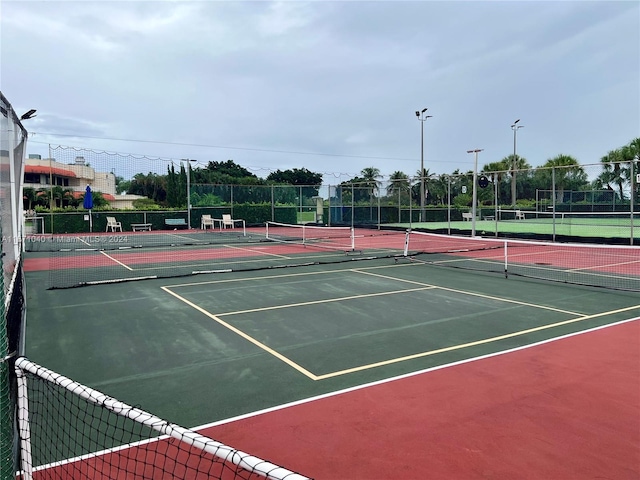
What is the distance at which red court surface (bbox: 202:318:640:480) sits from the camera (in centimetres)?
379

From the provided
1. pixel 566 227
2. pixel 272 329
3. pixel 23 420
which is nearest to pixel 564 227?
pixel 566 227

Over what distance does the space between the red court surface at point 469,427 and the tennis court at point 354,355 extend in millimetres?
19

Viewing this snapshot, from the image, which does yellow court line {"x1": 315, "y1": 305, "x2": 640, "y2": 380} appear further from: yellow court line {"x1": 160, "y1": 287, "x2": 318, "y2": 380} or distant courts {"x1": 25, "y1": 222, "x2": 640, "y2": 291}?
distant courts {"x1": 25, "y1": 222, "x2": 640, "y2": 291}

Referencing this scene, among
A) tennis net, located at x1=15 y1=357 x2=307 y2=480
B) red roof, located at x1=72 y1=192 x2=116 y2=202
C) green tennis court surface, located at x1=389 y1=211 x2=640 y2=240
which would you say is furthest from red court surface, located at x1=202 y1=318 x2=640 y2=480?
red roof, located at x1=72 y1=192 x2=116 y2=202

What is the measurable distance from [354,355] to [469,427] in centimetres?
221

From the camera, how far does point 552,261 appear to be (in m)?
16.2

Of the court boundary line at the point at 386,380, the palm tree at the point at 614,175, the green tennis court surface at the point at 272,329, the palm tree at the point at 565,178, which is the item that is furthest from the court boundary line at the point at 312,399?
the palm tree at the point at 565,178

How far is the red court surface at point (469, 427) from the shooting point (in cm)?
379

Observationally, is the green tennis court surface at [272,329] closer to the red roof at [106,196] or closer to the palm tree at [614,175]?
the palm tree at [614,175]

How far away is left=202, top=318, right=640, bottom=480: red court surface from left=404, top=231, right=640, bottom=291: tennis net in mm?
6747

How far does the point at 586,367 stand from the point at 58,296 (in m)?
9.80

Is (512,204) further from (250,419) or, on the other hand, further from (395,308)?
(250,419)

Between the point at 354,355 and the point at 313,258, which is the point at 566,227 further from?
the point at 354,355

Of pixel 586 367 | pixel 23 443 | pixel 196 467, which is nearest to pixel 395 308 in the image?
pixel 586 367
